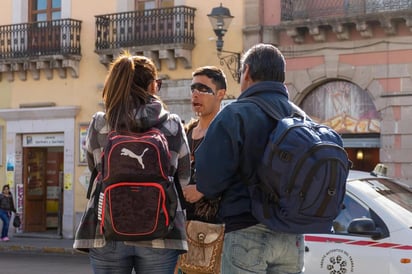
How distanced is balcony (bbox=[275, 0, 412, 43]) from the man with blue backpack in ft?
55.7

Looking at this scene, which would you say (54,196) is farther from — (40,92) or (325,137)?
(325,137)

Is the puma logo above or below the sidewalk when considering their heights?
above

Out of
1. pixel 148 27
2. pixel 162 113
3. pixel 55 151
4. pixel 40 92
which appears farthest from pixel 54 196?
pixel 162 113

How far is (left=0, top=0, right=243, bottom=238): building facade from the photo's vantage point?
81.5 ft

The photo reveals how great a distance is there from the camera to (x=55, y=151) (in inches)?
1115

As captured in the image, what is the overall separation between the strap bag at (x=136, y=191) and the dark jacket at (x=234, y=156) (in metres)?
0.22

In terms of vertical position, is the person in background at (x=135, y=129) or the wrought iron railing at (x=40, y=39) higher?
the wrought iron railing at (x=40, y=39)

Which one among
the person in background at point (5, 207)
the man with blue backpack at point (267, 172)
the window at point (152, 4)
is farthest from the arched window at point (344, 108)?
the man with blue backpack at point (267, 172)

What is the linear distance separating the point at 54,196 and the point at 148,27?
6316mm

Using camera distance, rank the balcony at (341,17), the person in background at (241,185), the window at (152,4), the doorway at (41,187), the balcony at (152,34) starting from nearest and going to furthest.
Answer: the person in background at (241,185)
the balcony at (341,17)
the balcony at (152,34)
the window at (152,4)
the doorway at (41,187)

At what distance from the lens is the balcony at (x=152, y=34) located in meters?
24.6

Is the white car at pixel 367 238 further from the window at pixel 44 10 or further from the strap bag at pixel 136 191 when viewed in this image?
the window at pixel 44 10

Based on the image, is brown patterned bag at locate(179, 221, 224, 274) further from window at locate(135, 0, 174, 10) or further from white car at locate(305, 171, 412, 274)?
window at locate(135, 0, 174, 10)

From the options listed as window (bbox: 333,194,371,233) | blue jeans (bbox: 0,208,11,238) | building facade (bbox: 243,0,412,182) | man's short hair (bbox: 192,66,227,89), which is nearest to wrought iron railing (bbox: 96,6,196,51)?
building facade (bbox: 243,0,412,182)
